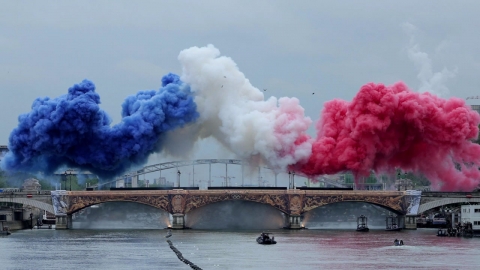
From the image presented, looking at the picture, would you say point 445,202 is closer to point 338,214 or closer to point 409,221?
point 409,221

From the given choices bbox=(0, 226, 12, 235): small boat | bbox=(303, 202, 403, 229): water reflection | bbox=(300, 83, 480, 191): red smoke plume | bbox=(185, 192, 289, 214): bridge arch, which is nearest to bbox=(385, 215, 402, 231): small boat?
bbox=(303, 202, 403, 229): water reflection

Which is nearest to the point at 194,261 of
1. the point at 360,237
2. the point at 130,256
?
the point at 130,256

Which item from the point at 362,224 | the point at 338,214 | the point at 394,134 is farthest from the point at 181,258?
the point at 338,214

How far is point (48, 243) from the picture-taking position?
158m

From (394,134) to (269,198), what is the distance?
2416cm

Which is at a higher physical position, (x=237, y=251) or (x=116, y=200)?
(x=116, y=200)

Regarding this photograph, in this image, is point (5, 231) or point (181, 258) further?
point (5, 231)

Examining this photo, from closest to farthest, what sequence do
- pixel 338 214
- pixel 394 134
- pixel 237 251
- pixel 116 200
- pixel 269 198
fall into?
pixel 237 251 → pixel 394 134 → pixel 269 198 → pixel 116 200 → pixel 338 214

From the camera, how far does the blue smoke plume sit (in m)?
186

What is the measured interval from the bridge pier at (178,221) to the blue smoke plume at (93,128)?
12.4 meters

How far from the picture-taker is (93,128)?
7446 inches

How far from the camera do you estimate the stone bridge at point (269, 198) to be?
187m

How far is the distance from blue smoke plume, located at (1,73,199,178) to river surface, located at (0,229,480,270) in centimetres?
1515

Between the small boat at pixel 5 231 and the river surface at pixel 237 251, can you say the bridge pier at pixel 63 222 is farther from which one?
the river surface at pixel 237 251
